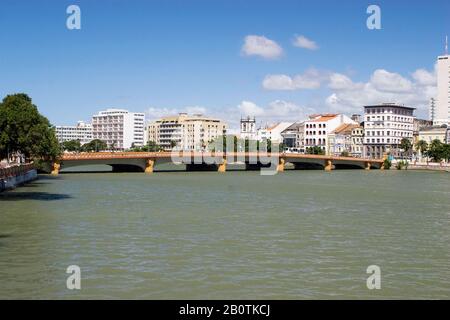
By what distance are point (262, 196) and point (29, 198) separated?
60.5 feet

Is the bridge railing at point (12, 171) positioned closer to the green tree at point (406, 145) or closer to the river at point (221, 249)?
the river at point (221, 249)

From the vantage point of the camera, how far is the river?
18.5 meters

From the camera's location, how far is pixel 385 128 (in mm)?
163875

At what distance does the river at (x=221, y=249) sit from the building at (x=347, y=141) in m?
132

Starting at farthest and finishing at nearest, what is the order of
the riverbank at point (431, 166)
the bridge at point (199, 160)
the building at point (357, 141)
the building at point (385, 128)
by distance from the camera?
the building at point (357, 141) < the building at point (385, 128) < the riverbank at point (431, 166) < the bridge at point (199, 160)

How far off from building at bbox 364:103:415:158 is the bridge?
37.0 meters

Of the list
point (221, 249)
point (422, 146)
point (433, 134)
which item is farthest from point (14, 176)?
point (433, 134)

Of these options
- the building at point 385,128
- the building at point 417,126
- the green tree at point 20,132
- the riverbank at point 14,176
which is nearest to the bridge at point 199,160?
the riverbank at point 14,176

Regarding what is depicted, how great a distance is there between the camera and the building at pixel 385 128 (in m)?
164

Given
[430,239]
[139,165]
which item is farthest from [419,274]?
[139,165]

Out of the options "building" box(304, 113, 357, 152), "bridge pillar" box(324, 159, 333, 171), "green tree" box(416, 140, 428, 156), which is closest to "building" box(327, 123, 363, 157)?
"building" box(304, 113, 357, 152)

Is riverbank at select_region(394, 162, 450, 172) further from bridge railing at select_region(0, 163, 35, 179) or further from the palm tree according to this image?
bridge railing at select_region(0, 163, 35, 179)

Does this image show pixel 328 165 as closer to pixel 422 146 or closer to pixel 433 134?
pixel 422 146
